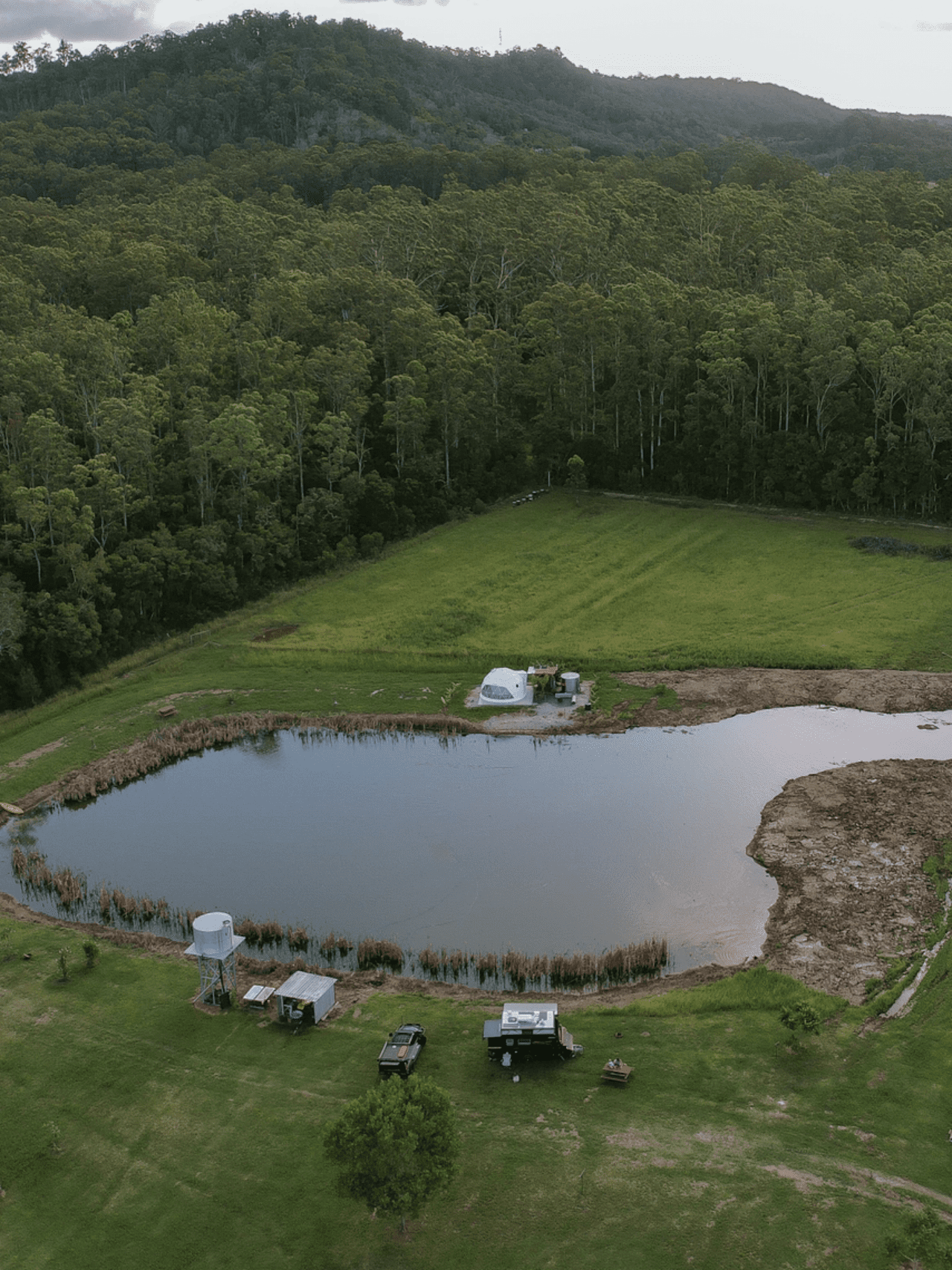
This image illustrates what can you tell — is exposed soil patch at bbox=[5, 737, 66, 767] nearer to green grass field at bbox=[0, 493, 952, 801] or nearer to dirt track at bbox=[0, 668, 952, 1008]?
green grass field at bbox=[0, 493, 952, 801]

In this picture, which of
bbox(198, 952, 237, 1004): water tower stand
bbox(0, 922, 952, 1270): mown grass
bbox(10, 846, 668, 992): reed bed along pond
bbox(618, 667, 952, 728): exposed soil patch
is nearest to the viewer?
bbox(0, 922, 952, 1270): mown grass

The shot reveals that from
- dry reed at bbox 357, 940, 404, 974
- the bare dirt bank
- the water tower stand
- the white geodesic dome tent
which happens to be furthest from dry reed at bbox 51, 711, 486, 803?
the water tower stand

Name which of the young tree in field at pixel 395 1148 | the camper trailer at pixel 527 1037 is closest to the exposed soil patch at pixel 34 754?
Answer: the camper trailer at pixel 527 1037

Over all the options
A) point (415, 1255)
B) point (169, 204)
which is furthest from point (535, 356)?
point (415, 1255)

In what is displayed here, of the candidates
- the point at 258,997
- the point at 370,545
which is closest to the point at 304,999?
the point at 258,997

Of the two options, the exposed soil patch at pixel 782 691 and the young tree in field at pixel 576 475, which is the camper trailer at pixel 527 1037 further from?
the young tree in field at pixel 576 475

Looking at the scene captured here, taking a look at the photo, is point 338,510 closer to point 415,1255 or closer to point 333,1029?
point 333,1029
